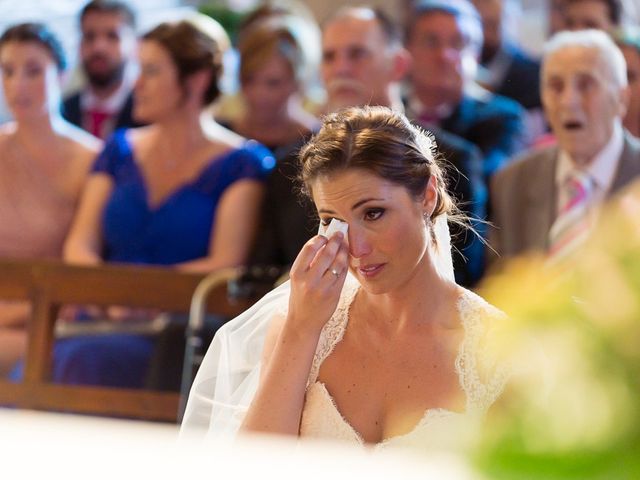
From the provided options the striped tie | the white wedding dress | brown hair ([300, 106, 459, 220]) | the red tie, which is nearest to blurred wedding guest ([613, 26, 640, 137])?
the striped tie

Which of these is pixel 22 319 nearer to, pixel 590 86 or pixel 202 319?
pixel 202 319

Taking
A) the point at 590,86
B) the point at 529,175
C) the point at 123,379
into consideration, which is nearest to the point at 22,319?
the point at 123,379

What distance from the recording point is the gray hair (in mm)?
4641

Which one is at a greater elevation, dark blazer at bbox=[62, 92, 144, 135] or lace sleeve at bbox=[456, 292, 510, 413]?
dark blazer at bbox=[62, 92, 144, 135]

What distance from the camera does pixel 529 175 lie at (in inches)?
186

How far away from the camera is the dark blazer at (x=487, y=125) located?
5395mm

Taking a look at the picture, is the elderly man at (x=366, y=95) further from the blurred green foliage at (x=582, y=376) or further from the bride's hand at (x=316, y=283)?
the blurred green foliage at (x=582, y=376)

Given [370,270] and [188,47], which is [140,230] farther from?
[370,270]

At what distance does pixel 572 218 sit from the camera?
451 centimetres

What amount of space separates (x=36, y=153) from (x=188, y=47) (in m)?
0.94

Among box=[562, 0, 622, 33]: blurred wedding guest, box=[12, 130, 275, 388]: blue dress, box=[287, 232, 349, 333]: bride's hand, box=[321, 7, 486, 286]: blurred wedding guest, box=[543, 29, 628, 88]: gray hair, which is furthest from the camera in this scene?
box=[562, 0, 622, 33]: blurred wedding guest

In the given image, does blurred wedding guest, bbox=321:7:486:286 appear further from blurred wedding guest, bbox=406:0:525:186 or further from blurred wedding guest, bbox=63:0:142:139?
blurred wedding guest, bbox=63:0:142:139

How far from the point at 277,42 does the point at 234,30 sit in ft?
7.47

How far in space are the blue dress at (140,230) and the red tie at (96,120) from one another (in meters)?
1.21
